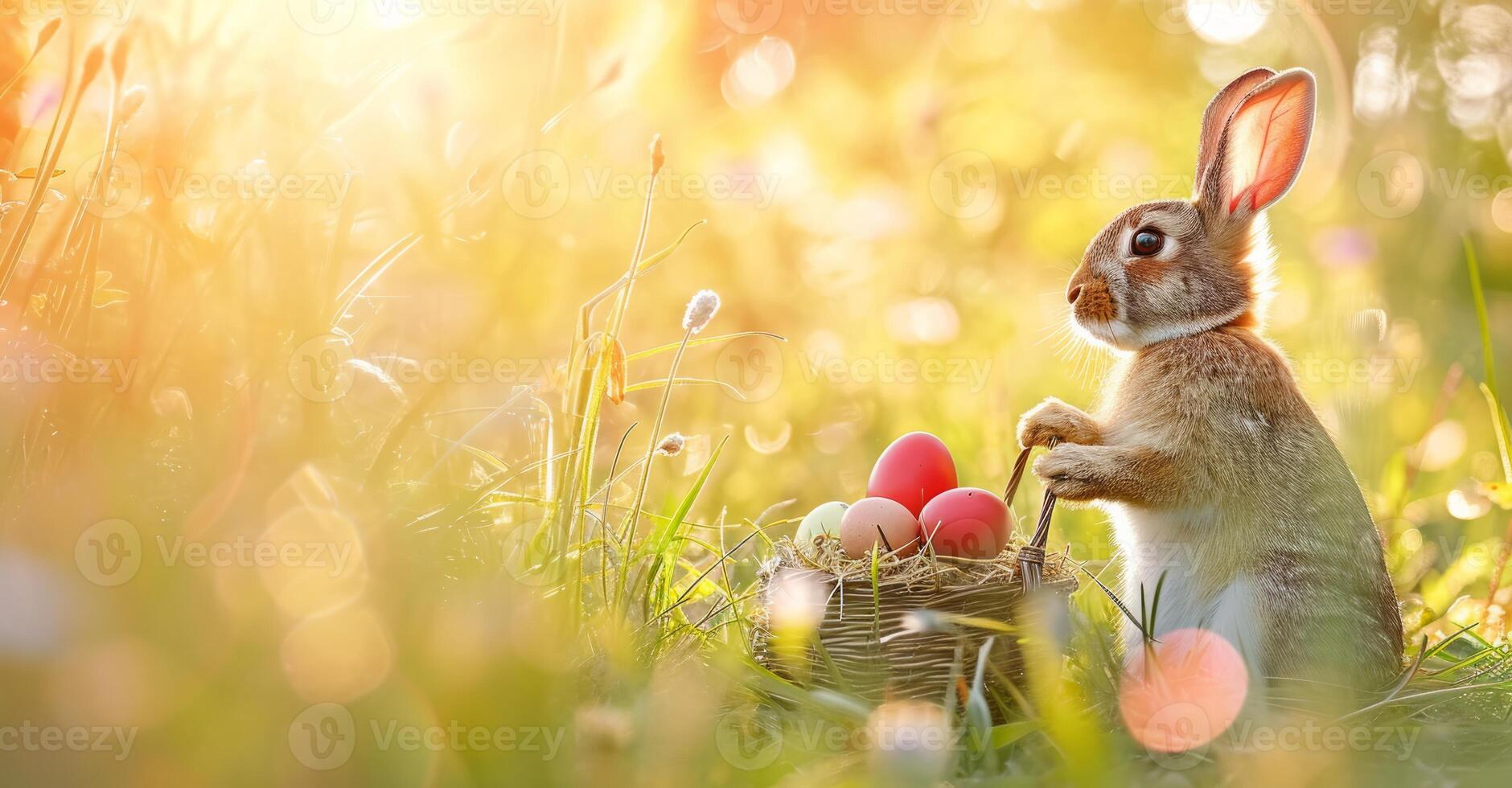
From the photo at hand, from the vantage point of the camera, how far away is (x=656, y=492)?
3.65m

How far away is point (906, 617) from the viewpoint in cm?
221

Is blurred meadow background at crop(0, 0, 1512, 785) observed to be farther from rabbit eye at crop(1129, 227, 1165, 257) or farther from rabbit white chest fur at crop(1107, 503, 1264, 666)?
rabbit eye at crop(1129, 227, 1165, 257)

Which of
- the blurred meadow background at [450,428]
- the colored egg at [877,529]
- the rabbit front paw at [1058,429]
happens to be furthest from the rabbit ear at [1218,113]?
the colored egg at [877,529]

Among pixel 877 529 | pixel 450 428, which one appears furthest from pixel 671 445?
pixel 450 428

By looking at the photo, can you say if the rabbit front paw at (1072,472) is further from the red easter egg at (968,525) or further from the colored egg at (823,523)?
the colored egg at (823,523)

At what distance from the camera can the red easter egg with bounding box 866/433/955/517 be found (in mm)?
2748

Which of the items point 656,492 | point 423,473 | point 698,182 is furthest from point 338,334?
point 698,182

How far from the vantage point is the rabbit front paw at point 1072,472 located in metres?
2.46

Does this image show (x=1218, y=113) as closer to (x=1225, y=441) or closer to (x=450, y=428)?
(x=1225, y=441)

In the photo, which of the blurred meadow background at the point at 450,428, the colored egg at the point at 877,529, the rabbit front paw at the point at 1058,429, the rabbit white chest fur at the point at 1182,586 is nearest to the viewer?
the blurred meadow background at the point at 450,428

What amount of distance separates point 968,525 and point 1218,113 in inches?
51.6

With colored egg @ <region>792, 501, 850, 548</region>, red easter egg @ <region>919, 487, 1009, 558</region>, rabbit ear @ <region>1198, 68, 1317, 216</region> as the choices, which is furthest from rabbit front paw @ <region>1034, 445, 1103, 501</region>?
rabbit ear @ <region>1198, 68, 1317, 216</region>

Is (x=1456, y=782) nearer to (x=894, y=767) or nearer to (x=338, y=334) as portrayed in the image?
(x=894, y=767)

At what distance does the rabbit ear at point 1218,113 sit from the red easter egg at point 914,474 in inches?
38.9
